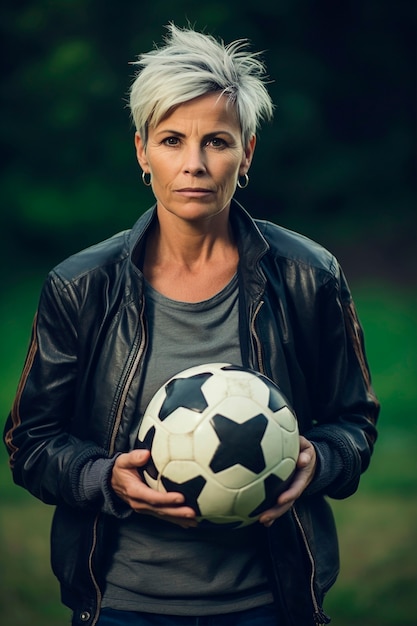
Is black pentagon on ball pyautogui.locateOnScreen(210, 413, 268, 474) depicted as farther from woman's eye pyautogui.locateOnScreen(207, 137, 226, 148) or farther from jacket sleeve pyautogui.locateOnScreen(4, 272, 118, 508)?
woman's eye pyautogui.locateOnScreen(207, 137, 226, 148)

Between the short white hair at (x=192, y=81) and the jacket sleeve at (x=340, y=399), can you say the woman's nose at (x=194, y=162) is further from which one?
the jacket sleeve at (x=340, y=399)

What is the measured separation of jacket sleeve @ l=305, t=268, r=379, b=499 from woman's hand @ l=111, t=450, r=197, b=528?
1.32 feet

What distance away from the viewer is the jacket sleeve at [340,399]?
9.78 feet

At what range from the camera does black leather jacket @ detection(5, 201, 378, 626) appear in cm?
288

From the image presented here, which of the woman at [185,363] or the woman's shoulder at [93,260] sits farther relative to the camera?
the woman's shoulder at [93,260]

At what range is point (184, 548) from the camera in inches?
111

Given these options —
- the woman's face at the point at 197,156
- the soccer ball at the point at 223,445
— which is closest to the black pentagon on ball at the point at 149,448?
the soccer ball at the point at 223,445

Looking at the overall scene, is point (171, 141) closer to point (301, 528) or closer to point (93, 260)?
point (93, 260)

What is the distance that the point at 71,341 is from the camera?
2969 millimetres

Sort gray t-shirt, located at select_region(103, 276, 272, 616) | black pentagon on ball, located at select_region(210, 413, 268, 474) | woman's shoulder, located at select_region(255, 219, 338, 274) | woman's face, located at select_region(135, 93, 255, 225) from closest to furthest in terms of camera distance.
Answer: black pentagon on ball, located at select_region(210, 413, 268, 474) < gray t-shirt, located at select_region(103, 276, 272, 616) < woman's face, located at select_region(135, 93, 255, 225) < woman's shoulder, located at select_region(255, 219, 338, 274)

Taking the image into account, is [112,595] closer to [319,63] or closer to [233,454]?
[233,454]

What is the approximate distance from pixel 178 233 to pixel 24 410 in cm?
61

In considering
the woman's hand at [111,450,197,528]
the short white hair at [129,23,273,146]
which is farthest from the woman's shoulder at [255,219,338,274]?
the woman's hand at [111,450,197,528]

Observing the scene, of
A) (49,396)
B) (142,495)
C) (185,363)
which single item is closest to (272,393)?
(185,363)
